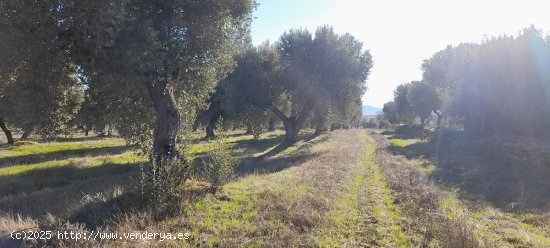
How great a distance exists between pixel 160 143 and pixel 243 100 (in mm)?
20980

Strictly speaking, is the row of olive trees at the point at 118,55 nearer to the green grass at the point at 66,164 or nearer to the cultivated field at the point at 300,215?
the cultivated field at the point at 300,215

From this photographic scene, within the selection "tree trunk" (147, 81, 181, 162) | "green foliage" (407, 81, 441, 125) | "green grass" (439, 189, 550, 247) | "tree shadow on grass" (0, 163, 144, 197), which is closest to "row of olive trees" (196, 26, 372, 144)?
"tree shadow on grass" (0, 163, 144, 197)

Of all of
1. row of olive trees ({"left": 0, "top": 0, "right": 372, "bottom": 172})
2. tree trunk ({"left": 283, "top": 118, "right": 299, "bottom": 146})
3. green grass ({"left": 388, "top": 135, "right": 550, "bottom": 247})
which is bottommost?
green grass ({"left": 388, "top": 135, "right": 550, "bottom": 247})

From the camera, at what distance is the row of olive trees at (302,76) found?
113 ft

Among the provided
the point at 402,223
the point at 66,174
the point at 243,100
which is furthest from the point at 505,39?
the point at 66,174

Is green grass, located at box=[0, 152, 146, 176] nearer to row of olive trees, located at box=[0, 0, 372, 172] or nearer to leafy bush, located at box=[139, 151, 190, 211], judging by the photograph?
row of olive trees, located at box=[0, 0, 372, 172]

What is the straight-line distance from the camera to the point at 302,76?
34938 mm

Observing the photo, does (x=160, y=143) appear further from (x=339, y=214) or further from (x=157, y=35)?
(x=339, y=214)

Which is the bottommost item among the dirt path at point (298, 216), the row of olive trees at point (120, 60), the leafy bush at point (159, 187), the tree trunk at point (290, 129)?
the dirt path at point (298, 216)

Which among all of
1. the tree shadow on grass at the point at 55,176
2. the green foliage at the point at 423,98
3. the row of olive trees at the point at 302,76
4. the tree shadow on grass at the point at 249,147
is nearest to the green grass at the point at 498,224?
the tree shadow on grass at the point at 55,176

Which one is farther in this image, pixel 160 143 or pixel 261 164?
pixel 261 164

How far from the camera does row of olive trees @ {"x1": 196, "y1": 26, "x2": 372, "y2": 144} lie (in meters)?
34.3

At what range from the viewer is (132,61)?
12.7 meters

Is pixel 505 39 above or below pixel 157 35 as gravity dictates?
above
